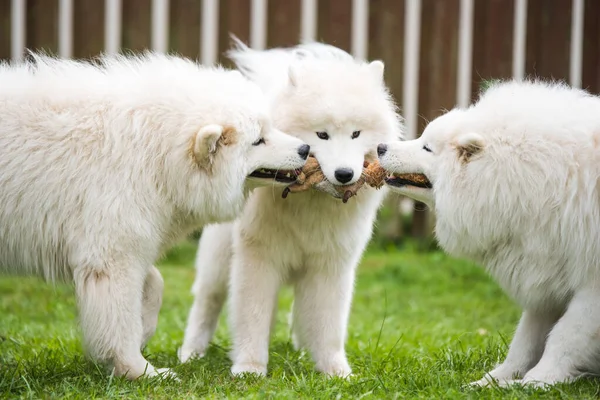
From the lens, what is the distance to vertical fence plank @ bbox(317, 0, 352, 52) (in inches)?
383

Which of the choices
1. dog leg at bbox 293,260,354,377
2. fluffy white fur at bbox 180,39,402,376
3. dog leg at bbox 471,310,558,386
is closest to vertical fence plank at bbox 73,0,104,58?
fluffy white fur at bbox 180,39,402,376

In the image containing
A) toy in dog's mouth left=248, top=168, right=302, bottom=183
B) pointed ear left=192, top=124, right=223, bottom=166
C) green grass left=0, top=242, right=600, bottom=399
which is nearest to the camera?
green grass left=0, top=242, right=600, bottom=399

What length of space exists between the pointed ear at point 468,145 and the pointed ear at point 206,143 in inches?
52.6

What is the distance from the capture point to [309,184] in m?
4.96

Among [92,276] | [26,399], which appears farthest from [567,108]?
[26,399]

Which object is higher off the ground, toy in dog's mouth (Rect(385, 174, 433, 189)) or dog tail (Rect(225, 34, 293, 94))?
dog tail (Rect(225, 34, 293, 94))

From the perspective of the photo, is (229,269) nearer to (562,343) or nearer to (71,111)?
(71,111)

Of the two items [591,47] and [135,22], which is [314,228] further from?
[591,47]

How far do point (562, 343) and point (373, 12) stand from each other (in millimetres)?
6418

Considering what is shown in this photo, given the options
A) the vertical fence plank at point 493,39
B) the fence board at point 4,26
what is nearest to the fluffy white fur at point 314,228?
the vertical fence plank at point 493,39

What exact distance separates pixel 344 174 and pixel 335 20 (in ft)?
17.5

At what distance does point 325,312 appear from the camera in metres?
5.39

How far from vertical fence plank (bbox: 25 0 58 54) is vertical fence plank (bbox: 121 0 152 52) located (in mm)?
813

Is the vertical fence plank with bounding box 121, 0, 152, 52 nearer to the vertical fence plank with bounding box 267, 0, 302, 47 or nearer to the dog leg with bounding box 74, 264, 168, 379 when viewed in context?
the vertical fence plank with bounding box 267, 0, 302, 47
